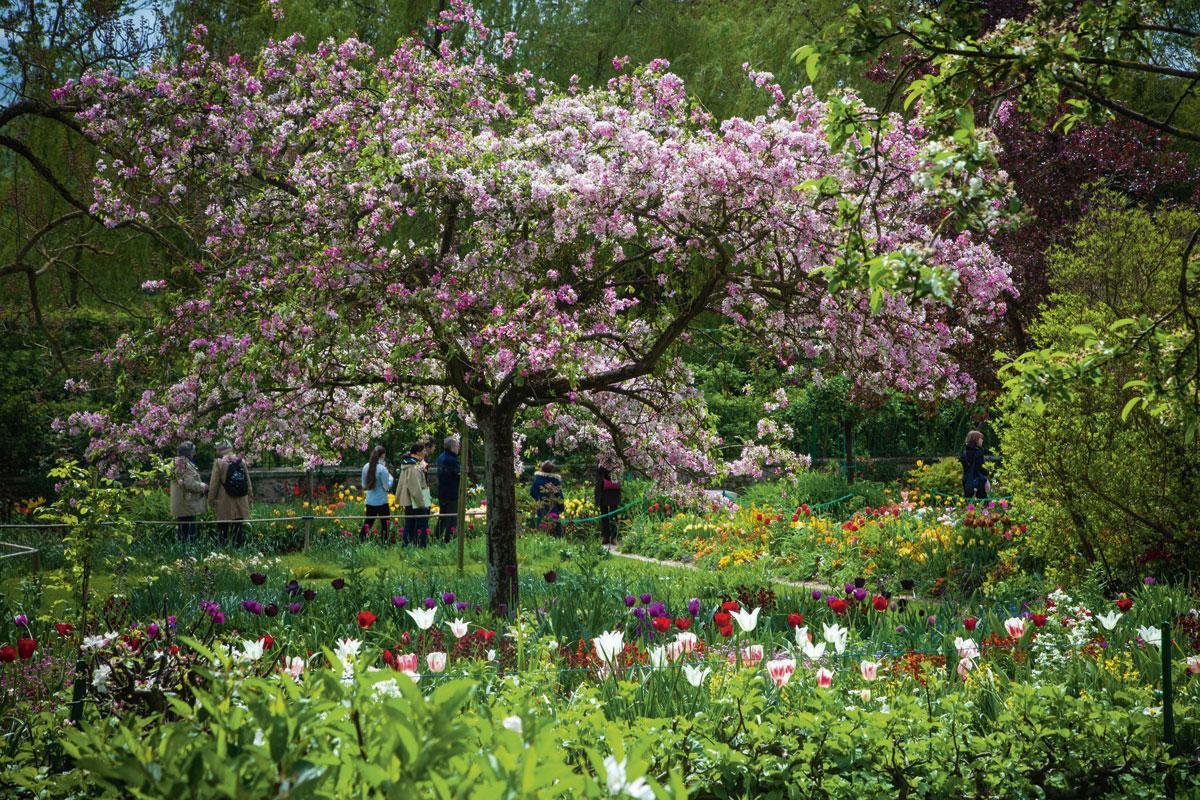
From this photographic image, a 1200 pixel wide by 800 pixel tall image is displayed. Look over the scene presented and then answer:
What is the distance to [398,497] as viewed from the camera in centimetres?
1295

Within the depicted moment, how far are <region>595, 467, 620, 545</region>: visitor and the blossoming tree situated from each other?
5.78 meters

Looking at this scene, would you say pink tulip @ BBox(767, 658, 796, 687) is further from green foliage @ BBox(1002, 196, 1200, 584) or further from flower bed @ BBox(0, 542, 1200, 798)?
green foliage @ BBox(1002, 196, 1200, 584)

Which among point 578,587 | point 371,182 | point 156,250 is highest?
point 156,250

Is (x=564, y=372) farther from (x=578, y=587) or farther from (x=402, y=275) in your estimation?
(x=578, y=587)

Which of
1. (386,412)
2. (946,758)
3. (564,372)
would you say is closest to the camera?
(946,758)

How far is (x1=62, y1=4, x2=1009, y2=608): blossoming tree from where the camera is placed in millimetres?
6266

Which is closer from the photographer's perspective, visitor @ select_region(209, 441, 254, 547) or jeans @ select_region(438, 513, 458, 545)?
visitor @ select_region(209, 441, 254, 547)

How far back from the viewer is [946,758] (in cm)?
329

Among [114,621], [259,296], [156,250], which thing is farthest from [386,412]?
[156,250]

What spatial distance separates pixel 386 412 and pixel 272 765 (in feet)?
22.3

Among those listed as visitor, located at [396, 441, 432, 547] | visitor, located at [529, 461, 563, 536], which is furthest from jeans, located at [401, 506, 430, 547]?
visitor, located at [529, 461, 563, 536]

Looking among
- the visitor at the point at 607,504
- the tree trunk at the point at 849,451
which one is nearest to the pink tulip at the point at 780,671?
the visitor at the point at 607,504

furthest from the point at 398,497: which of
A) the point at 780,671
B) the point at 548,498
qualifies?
the point at 780,671

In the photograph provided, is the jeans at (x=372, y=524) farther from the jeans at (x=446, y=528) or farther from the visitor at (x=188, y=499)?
the visitor at (x=188, y=499)
